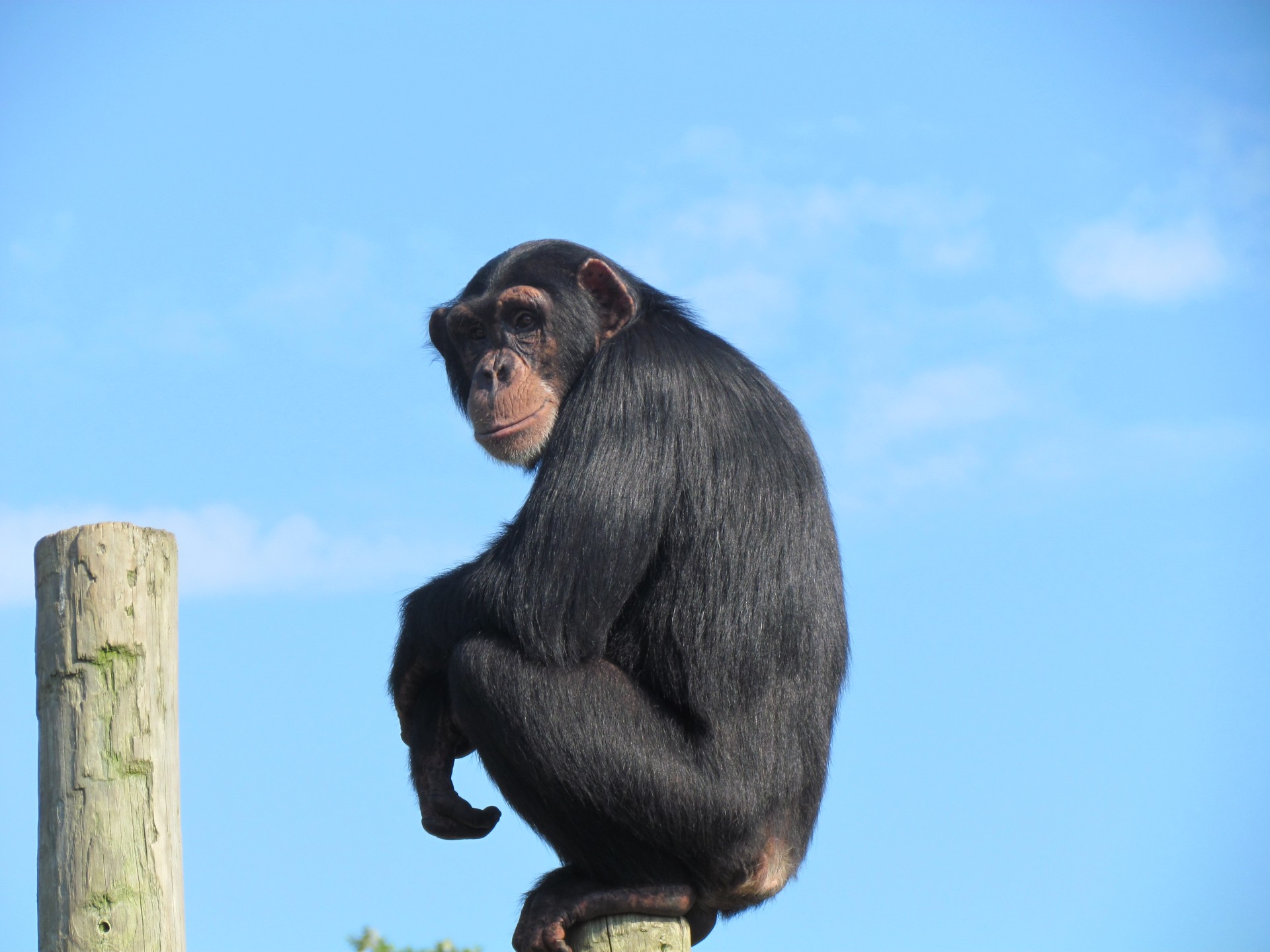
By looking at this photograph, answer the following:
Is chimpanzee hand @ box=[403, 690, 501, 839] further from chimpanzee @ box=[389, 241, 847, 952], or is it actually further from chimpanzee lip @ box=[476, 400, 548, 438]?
chimpanzee lip @ box=[476, 400, 548, 438]

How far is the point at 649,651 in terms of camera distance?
5.29 metres

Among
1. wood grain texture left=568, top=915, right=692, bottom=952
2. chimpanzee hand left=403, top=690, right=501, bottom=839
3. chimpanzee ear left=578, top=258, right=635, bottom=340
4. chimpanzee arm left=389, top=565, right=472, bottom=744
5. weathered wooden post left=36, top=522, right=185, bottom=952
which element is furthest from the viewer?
chimpanzee ear left=578, top=258, right=635, bottom=340

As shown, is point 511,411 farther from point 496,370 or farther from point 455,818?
point 455,818

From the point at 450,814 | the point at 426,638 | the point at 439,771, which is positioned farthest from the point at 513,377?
the point at 450,814

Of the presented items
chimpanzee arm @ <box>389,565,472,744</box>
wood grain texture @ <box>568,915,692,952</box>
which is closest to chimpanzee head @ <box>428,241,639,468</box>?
chimpanzee arm @ <box>389,565,472,744</box>

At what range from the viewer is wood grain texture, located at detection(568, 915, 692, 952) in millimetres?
4785

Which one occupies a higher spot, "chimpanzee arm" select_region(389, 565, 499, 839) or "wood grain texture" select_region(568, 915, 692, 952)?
"chimpanzee arm" select_region(389, 565, 499, 839)

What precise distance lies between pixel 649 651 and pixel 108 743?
2.06m

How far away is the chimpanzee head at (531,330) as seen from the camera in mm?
6379

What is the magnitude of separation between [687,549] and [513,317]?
6.30ft

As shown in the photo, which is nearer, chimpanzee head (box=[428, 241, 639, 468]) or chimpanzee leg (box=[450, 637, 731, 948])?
chimpanzee leg (box=[450, 637, 731, 948])

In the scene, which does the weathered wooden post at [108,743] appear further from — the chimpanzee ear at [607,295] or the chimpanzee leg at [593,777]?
the chimpanzee ear at [607,295]

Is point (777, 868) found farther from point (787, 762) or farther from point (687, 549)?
point (687, 549)

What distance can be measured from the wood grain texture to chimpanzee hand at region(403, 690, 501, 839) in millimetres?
794
